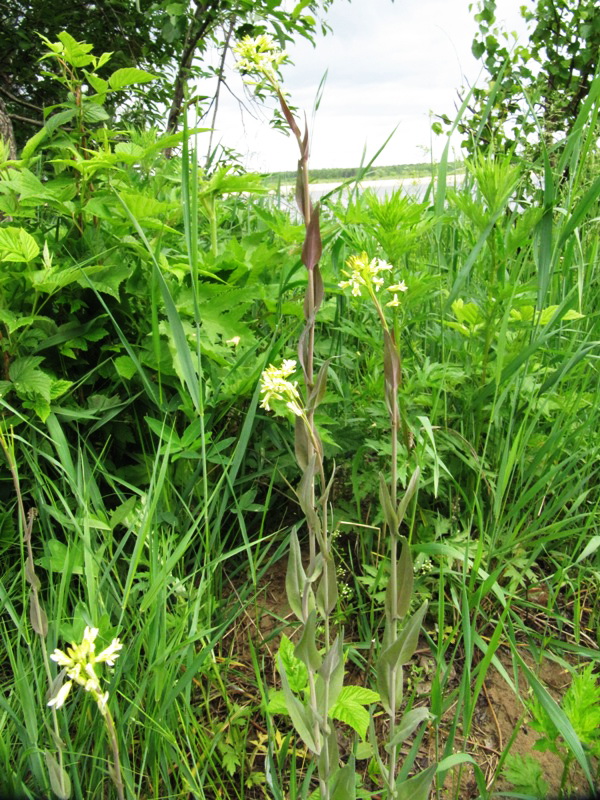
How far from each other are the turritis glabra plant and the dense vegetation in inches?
4.8

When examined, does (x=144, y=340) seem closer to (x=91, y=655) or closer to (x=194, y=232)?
(x=194, y=232)

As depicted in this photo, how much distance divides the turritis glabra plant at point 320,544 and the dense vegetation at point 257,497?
12cm

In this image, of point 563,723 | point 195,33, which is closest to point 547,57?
point 195,33

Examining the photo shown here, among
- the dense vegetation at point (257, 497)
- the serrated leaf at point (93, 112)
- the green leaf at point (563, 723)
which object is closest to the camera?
the green leaf at point (563, 723)

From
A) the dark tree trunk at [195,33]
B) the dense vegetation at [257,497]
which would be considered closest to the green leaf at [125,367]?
the dense vegetation at [257,497]

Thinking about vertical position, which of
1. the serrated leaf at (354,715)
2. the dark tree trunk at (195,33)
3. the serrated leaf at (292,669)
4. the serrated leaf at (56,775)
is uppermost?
the dark tree trunk at (195,33)

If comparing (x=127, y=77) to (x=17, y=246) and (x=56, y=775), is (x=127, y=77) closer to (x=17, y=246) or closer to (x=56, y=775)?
(x=17, y=246)

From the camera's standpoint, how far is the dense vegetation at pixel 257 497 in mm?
1178

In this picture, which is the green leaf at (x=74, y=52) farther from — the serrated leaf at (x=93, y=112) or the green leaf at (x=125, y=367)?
the green leaf at (x=125, y=367)

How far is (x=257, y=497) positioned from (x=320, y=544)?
989mm

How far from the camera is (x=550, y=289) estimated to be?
6.56 ft

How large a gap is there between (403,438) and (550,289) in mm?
859

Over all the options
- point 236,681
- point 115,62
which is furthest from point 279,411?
point 115,62

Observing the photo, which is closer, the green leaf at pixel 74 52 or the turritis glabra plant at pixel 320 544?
the turritis glabra plant at pixel 320 544
